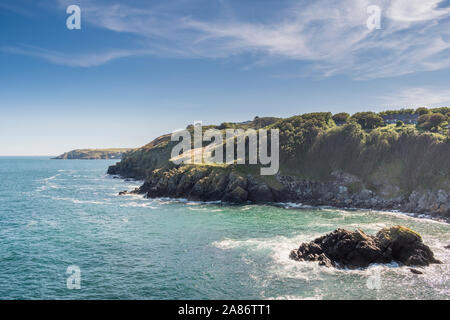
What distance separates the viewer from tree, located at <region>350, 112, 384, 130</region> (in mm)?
93438

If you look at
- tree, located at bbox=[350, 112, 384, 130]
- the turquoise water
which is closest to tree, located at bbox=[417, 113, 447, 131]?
tree, located at bbox=[350, 112, 384, 130]

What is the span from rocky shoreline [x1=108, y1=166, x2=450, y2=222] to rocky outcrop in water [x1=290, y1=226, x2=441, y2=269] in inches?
1160

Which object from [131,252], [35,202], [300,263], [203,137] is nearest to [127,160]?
[203,137]

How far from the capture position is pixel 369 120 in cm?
9412

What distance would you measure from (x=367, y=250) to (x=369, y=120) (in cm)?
6672

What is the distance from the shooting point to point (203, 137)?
146 metres

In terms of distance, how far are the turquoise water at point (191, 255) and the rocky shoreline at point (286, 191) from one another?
22.4 ft

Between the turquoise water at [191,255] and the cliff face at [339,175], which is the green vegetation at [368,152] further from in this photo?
the turquoise water at [191,255]

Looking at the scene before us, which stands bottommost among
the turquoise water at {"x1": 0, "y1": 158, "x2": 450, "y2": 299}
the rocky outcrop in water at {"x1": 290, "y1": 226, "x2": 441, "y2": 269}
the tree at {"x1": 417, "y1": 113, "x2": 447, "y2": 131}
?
the turquoise water at {"x1": 0, "y1": 158, "x2": 450, "y2": 299}

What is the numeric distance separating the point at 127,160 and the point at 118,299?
138639 millimetres

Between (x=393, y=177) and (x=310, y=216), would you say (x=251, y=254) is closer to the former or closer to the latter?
(x=310, y=216)

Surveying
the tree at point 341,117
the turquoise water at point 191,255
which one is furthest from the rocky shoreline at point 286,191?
the tree at point 341,117

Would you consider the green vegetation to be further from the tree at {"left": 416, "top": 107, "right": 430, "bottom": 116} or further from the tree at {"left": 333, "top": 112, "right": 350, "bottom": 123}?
the tree at {"left": 333, "top": 112, "right": 350, "bottom": 123}
